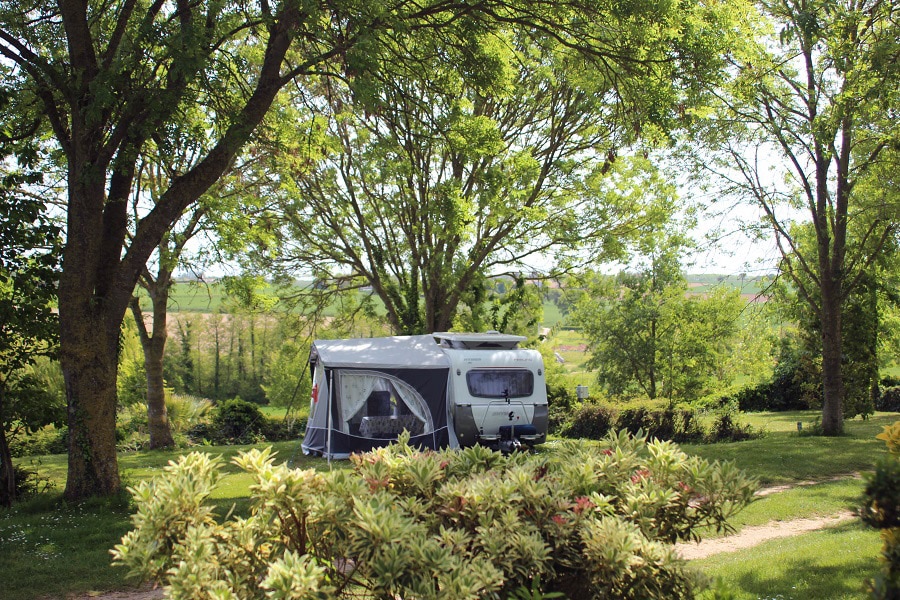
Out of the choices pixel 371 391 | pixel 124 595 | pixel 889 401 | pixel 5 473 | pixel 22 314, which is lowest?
pixel 889 401

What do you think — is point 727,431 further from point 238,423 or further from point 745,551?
point 238,423

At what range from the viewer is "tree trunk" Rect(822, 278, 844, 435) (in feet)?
48.3

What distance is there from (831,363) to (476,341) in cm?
788

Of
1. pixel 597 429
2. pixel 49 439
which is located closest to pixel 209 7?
pixel 597 429

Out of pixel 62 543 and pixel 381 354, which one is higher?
pixel 381 354

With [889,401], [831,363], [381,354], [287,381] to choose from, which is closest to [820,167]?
[831,363]

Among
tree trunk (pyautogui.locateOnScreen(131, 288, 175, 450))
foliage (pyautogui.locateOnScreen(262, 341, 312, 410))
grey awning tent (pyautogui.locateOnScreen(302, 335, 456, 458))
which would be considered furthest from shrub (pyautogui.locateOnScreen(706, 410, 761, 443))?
foliage (pyautogui.locateOnScreen(262, 341, 312, 410))

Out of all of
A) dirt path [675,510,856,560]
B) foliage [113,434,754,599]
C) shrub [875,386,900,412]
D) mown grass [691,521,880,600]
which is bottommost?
shrub [875,386,900,412]

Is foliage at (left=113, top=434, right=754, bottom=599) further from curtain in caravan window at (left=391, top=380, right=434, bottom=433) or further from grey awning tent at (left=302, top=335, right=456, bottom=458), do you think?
curtain in caravan window at (left=391, top=380, right=434, bottom=433)

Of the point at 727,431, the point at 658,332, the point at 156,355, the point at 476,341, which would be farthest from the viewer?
the point at 658,332

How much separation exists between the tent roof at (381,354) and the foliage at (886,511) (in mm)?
11020

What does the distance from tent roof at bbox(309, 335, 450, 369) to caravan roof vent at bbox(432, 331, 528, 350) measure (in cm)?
28

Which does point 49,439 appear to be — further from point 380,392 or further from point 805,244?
point 805,244

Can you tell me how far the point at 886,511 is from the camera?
98.0 inches
